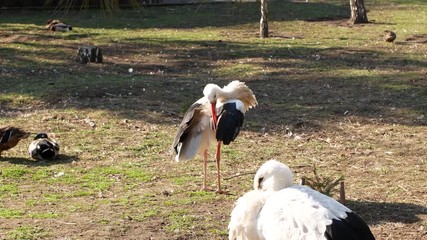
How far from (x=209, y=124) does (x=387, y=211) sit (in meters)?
1.88

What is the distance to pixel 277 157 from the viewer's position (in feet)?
29.9

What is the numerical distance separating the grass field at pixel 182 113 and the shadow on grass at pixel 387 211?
17mm

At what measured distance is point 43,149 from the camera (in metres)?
8.91

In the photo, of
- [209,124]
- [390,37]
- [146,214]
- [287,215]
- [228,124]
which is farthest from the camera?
[390,37]

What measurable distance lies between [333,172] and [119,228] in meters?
2.56

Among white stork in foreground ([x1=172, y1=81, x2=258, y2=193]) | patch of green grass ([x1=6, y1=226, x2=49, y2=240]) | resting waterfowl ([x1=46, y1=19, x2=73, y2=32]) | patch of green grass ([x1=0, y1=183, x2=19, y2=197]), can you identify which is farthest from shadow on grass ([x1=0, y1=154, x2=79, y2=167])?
resting waterfowl ([x1=46, y1=19, x2=73, y2=32])

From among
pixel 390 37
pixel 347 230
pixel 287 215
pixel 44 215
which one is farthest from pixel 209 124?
pixel 390 37

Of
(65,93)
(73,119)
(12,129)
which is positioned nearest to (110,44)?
(65,93)

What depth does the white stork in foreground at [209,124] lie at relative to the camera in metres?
7.89

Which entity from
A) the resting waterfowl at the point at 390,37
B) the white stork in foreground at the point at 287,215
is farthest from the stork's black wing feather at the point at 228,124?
the resting waterfowl at the point at 390,37

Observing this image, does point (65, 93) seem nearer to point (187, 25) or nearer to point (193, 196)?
point (193, 196)

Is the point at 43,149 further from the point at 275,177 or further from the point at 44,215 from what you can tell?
the point at 275,177

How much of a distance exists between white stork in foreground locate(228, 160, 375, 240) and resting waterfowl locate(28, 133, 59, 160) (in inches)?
149

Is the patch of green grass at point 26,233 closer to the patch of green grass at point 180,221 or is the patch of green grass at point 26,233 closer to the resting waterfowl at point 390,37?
the patch of green grass at point 180,221
